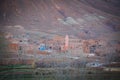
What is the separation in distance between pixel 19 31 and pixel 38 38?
1.78ft

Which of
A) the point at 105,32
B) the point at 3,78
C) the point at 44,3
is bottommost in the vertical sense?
the point at 3,78

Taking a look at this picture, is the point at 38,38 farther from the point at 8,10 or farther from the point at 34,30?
the point at 8,10

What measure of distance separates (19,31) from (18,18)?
0.36 meters

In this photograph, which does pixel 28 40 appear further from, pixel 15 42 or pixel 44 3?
pixel 44 3

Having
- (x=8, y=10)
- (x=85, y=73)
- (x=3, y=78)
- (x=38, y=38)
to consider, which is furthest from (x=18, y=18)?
(x=85, y=73)

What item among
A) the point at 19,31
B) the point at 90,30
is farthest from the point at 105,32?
the point at 19,31

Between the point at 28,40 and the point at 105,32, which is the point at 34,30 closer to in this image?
the point at 28,40

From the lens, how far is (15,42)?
6254 millimetres

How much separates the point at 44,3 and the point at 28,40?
1.11 meters

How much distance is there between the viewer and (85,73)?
631 centimetres

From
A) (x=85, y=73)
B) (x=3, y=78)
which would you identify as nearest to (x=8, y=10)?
(x=3, y=78)

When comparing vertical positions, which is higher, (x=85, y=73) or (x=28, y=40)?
(x=28, y=40)

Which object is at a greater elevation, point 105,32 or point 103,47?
point 105,32

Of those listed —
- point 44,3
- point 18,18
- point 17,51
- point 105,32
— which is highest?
point 44,3
